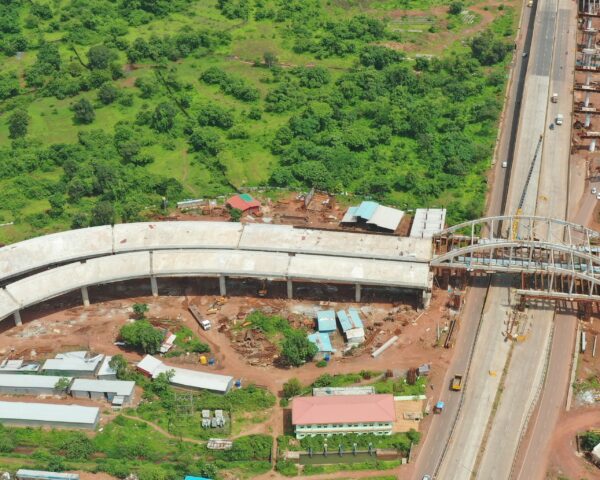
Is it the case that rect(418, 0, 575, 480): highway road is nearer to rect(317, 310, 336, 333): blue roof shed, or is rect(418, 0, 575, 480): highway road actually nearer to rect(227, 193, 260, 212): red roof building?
rect(317, 310, 336, 333): blue roof shed

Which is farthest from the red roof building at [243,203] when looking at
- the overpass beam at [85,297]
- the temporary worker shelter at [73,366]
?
the temporary worker shelter at [73,366]

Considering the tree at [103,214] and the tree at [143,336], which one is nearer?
the tree at [143,336]

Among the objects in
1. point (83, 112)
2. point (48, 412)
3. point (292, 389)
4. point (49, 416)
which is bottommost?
point (49, 416)

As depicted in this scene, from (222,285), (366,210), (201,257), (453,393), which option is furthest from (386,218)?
(453,393)

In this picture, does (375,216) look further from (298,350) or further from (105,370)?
(105,370)

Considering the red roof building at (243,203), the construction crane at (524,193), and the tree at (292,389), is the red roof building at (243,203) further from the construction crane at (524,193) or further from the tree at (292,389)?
the construction crane at (524,193)

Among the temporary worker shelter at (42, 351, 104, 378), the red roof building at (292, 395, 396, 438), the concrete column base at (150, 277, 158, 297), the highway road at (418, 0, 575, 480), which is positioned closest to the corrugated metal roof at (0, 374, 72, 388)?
the temporary worker shelter at (42, 351, 104, 378)
